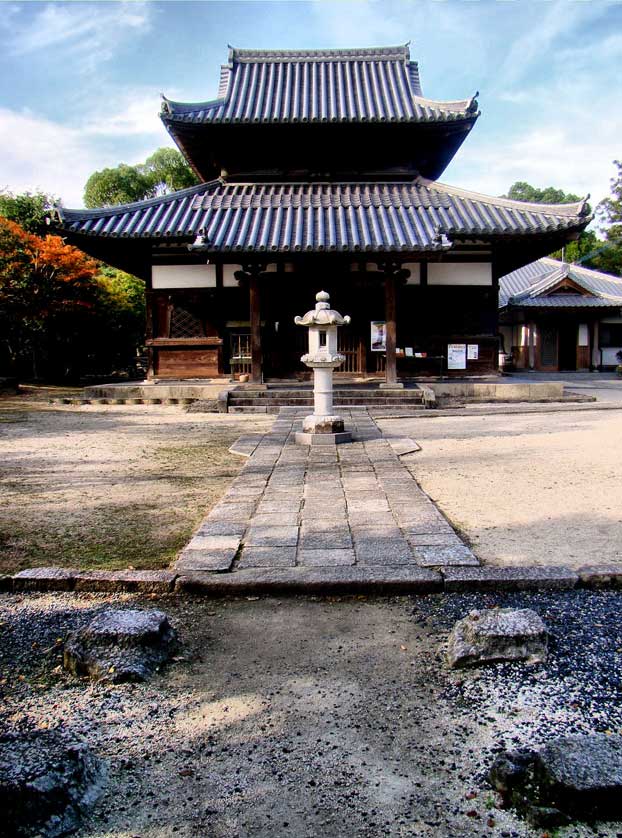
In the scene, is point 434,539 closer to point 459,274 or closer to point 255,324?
point 255,324

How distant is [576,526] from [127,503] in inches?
142

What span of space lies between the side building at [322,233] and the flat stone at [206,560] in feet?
30.7

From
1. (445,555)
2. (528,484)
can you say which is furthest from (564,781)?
(528,484)

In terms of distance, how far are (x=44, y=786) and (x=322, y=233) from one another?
40.7ft

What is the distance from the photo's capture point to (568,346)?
27.6 meters

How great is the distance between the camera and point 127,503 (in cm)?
541

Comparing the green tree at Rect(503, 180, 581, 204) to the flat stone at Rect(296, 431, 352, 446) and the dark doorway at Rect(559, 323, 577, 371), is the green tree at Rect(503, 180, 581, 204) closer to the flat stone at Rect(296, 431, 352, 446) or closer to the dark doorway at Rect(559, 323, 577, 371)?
the dark doorway at Rect(559, 323, 577, 371)

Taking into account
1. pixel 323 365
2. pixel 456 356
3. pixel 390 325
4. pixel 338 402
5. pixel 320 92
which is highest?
pixel 320 92

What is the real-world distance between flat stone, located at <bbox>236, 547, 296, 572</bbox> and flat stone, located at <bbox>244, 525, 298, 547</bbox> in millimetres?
83

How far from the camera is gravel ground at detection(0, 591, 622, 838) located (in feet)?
6.20

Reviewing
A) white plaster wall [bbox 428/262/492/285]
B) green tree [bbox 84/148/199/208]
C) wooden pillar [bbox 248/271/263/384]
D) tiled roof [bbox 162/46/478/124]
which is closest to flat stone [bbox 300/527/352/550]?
wooden pillar [bbox 248/271/263/384]

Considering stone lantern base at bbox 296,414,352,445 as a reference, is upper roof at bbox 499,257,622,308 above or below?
above

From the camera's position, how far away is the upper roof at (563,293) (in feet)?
86.1

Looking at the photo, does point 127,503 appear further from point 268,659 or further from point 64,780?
point 64,780
